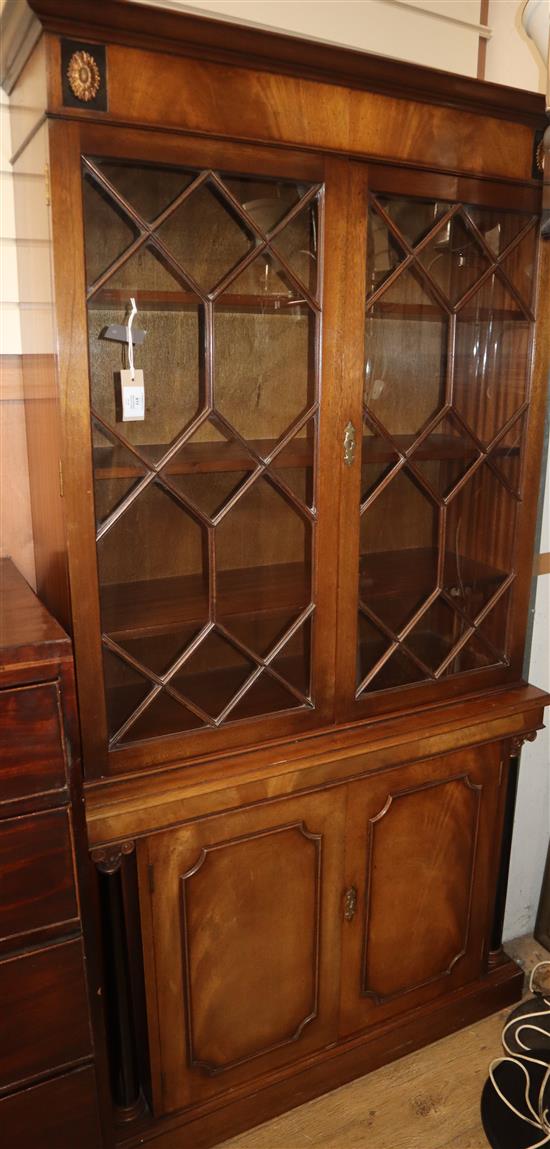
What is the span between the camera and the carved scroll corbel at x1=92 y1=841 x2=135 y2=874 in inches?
47.3

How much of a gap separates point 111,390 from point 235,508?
0.88 feet

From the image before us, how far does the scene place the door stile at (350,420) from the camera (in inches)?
47.5

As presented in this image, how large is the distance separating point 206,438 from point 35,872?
0.66m

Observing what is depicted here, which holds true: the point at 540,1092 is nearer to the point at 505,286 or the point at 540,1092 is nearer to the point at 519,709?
the point at 519,709

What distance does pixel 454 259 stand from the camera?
1.35 m

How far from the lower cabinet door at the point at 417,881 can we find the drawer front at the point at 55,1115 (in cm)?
53

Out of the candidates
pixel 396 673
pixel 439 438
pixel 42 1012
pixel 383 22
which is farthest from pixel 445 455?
pixel 42 1012

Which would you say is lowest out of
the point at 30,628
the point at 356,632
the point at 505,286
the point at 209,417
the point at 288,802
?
the point at 288,802

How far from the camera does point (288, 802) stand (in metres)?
1.36

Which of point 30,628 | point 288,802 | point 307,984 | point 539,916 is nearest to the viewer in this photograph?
point 30,628

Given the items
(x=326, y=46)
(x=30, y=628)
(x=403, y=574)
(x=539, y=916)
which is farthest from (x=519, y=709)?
(x=326, y=46)

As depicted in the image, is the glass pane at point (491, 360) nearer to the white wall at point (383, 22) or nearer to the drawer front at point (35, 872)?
the white wall at point (383, 22)

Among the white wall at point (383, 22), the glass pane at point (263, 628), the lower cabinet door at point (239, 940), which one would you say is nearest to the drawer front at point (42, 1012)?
the lower cabinet door at point (239, 940)

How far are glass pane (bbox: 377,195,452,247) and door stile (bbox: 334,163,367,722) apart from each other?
8 cm
